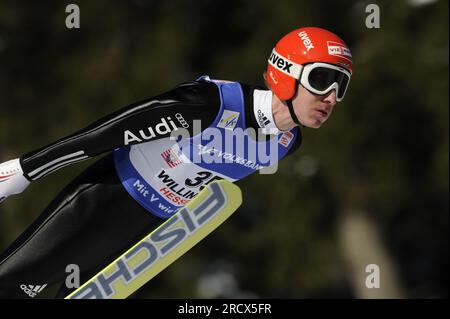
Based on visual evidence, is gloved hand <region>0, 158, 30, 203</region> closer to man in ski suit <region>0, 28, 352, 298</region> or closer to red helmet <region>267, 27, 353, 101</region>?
man in ski suit <region>0, 28, 352, 298</region>

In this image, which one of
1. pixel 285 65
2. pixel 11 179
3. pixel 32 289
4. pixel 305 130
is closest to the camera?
pixel 11 179

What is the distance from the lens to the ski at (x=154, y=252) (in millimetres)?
3955

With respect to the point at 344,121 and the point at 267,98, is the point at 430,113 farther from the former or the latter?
the point at 267,98

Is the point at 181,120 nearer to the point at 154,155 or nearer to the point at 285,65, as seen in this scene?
the point at 154,155

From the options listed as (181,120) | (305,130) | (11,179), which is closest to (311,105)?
(181,120)

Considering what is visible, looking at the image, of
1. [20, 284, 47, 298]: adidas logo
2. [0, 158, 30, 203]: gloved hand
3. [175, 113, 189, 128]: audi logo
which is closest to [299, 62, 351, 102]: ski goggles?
[175, 113, 189, 128]: audi logo

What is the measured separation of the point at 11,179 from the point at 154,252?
0.63 meters

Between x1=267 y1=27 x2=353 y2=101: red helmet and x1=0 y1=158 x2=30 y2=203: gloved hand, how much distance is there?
1.06 meters

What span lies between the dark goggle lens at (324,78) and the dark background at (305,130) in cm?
555

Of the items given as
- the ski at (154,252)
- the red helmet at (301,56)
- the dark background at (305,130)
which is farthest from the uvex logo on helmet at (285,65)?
the dark background at (305,130)

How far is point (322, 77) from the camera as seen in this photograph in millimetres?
3869

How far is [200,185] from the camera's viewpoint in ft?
13.8

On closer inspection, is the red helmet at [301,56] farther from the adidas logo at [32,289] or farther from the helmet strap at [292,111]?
the adidas logo at [32,289]

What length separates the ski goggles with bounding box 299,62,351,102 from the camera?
3.85m
